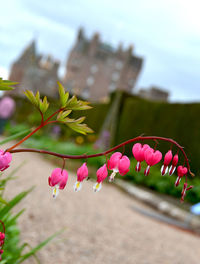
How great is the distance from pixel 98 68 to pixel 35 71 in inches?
356

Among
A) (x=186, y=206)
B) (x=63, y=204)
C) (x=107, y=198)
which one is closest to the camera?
(x=63, y=204)

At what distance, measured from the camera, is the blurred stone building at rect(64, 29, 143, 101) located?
53.1 metres

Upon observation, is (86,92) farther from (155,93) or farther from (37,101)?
(37,101)

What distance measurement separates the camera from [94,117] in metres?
15.6

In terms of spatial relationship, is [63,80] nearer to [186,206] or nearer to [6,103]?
[6,103]

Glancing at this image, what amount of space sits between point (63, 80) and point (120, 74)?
8.27 metres

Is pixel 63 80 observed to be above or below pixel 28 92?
below

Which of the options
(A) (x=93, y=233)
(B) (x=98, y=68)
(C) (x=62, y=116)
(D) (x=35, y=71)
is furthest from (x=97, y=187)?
(B) (x=98, y=68)

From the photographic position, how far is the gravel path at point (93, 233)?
349 cm

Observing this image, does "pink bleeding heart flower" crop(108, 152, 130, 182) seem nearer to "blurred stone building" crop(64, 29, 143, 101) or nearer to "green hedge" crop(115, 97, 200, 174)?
"green hedge" crop(115, 97, 200, 174)

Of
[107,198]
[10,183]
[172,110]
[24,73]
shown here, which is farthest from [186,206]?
[24,73]

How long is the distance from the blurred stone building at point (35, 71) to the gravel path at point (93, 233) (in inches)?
1742

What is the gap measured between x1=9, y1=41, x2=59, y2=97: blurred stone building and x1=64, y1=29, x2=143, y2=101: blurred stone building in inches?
120

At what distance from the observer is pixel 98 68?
5372 cm
